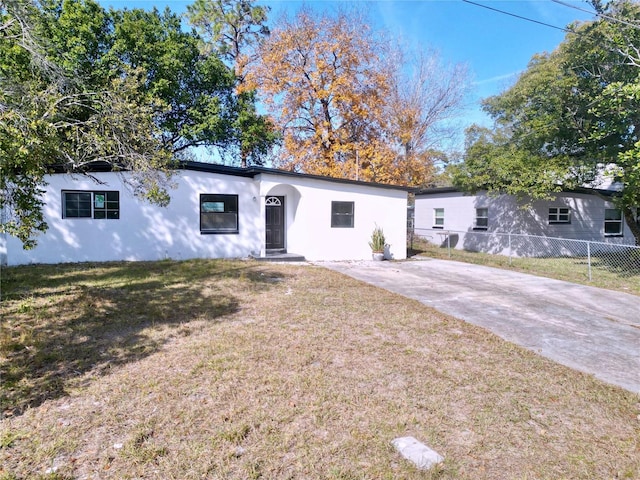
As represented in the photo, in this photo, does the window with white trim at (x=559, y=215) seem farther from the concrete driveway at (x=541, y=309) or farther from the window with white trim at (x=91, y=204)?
the window with white trim at (x=91, y=204)

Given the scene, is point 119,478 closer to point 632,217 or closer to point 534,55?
point 632,217

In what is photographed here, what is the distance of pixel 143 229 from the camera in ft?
38.9

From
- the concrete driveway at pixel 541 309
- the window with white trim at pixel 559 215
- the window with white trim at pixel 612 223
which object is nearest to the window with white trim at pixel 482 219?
the window with white trim at pixel 559 215

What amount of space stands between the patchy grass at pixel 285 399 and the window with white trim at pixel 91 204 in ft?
19.7

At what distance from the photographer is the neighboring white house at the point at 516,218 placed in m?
17.0

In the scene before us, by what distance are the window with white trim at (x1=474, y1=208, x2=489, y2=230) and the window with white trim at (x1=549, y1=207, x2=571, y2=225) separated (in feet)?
8.65

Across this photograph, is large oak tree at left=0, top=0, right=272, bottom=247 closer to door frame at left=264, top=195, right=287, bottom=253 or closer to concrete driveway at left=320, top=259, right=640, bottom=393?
door frame at left=264, top=195, right=287, bottom=253

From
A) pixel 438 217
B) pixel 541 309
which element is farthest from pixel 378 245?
pixel 438 217

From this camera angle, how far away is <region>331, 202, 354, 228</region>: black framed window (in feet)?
43.5

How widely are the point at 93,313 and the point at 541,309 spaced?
748 cm

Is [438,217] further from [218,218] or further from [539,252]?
[218,218]

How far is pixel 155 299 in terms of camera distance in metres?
6.85

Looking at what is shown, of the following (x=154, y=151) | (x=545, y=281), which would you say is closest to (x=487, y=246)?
(x=545, y=281)

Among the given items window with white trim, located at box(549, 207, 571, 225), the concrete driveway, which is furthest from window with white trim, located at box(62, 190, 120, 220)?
window with white trim, located at box(549, 207, 571, 225)
